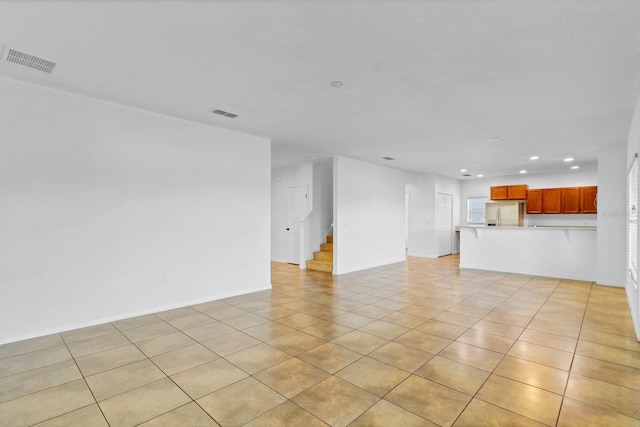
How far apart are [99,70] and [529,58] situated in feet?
12.8

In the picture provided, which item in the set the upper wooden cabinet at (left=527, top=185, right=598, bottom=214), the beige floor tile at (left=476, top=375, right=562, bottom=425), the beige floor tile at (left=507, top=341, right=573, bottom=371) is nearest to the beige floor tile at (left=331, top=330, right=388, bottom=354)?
the beige floor tile at (left=476, top=375, right=562, bottom=425)

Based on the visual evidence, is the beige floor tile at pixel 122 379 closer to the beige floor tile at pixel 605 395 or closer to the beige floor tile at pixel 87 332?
the beige floor tile at pixel 87 332

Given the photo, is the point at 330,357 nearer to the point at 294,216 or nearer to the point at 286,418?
the point at 286,418

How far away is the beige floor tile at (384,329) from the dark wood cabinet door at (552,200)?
26.8ft

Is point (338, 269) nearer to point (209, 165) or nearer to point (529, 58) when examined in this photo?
point (209, 165)

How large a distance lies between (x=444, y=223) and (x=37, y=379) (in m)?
10.5

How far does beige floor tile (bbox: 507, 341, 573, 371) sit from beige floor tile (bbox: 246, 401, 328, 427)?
2.15 meters

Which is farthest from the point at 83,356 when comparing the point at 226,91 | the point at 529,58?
the point at 529,58

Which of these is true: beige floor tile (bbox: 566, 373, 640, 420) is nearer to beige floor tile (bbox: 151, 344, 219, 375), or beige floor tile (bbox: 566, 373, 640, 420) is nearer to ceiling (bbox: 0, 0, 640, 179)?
ceiling (bbox: 0, 0, 640, 179)

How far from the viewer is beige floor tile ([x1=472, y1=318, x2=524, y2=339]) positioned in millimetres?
3609

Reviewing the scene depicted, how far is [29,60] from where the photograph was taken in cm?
285

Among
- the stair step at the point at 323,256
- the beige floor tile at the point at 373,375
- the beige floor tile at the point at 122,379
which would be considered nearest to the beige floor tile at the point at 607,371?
the beige floor tile at the point at 373,375

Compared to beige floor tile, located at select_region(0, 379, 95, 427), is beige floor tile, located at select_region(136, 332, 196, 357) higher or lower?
lower

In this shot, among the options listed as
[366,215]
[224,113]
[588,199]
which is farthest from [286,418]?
[588,199]
